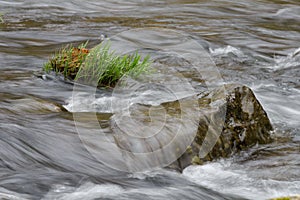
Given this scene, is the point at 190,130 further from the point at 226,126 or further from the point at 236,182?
the point at 236,182

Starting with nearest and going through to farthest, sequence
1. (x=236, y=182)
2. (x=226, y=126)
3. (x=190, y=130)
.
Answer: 1. (x=236, y=182)
2. (x=190, y=130)
3. (x=226, y=126)

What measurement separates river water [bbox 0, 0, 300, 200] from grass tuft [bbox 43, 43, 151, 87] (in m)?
0.23

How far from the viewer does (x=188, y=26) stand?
43.3 ft

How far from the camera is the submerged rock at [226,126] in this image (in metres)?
6.11

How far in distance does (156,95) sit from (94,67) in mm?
995

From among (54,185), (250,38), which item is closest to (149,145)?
(54,185)

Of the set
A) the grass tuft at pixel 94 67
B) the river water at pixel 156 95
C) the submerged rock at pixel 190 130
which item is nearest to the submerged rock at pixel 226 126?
the submerged rock at pixel 190 130

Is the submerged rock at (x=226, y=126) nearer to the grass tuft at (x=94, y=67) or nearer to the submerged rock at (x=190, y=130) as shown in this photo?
the submerged rock at (x=190, y=130)

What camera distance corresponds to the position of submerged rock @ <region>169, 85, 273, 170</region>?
6.11 m

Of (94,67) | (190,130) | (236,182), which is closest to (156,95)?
(94,67)

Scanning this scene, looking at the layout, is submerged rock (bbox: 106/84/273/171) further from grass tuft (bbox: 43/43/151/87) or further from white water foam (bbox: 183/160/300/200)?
grass tuft (bbox: 43/43/151/87)

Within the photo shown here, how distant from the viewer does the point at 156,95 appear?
27.2 ft

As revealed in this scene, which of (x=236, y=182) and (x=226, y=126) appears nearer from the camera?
(x=236, y=182)

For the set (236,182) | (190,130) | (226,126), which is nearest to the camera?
(236,182)
